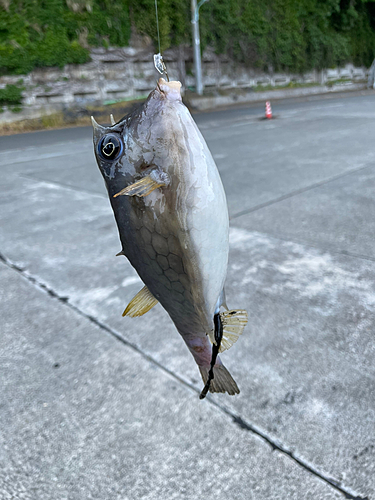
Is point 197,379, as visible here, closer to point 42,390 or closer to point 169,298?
point 42,390

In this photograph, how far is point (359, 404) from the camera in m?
1.91

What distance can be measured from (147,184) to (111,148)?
10 centimetres

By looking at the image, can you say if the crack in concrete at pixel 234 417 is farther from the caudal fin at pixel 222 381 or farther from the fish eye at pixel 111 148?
the fish eye at pixel 111 148

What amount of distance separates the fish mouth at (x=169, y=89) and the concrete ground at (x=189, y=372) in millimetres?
1447

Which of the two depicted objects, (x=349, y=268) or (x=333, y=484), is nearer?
(x=333, y=484)

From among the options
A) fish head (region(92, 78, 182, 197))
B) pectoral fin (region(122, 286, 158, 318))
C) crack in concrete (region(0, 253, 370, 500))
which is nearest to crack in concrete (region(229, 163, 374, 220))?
crack in concrete (region(0, 253, 370, 500))

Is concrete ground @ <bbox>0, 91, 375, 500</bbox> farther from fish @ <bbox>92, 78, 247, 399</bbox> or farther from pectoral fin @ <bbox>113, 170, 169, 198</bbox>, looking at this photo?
pectoral fin @ <bbox>113, 170, 169, 198</bbox>

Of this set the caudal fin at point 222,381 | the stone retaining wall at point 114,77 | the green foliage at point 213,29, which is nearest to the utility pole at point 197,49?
the stone retaining wall at point 114,77

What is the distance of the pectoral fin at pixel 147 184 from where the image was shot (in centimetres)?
61

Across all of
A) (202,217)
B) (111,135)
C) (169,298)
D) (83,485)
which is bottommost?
(83,485)

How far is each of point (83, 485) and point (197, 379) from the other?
2.40 ft

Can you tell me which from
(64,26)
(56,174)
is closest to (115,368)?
(56,174)

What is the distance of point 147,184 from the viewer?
0.61 meters

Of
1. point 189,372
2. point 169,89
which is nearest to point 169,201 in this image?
point 169,89
